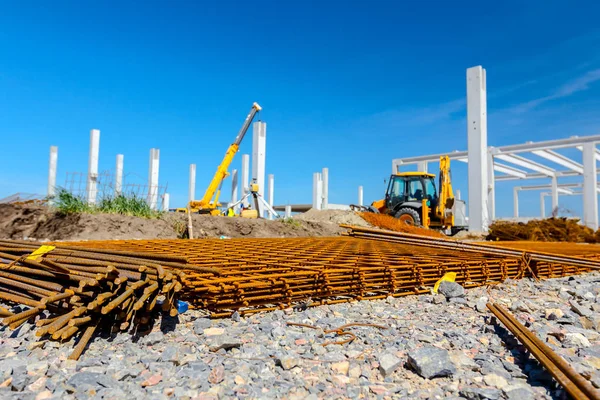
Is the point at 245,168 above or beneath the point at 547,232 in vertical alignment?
above

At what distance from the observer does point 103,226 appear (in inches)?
322

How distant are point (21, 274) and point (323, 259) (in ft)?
7.42

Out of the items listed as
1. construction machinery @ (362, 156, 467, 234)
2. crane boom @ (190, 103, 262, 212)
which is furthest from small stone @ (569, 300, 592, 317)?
crane boom @ (190, 103, 262, 212)

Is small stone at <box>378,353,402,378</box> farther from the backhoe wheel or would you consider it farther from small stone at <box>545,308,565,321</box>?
the backhoe wheel

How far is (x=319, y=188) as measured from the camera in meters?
20.2

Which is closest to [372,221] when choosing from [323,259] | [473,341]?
[323,259]

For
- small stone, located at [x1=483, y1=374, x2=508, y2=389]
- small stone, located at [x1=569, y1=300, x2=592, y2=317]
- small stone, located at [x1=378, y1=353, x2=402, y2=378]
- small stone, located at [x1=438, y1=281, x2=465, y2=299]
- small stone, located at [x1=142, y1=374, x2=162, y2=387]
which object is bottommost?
small stone, located at [x1=483, y1=374, x2=508, y2=389]

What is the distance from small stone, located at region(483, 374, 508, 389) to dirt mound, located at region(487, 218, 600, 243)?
10.8 m

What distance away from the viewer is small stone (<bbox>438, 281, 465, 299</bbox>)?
3.29 meters

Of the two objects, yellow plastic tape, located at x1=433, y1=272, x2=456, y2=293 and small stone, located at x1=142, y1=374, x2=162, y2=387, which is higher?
yellow plastic tape, located at x1=433, y1=272, x2=456, y2=293

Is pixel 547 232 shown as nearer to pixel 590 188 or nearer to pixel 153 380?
pixel 590 188

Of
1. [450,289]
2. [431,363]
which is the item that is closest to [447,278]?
[450,289]

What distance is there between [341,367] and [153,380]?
80cm

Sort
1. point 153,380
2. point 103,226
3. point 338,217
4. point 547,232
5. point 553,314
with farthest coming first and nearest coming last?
point 338,217, point 547,232, point 103,226, point 553,314, point 153,380
